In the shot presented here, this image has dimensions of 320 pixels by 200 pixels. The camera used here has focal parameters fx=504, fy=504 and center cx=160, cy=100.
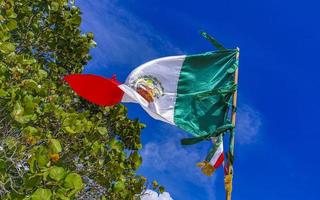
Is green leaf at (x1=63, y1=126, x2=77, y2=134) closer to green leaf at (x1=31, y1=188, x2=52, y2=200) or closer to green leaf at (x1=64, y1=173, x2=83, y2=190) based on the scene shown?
green leaf at (x1=64, y1=173, x2=83, y2=190)

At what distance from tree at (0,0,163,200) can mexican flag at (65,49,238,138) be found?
0.74 meters

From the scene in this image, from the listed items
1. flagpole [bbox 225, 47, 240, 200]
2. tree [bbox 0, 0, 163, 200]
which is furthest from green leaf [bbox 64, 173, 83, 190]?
flagpole [bbox 225, 47, 240, 200]

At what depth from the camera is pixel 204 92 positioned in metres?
9.23

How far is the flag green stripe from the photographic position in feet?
29.7

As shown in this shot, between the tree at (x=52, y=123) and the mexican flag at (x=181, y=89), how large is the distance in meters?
0.74

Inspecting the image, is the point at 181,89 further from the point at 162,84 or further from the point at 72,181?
the point at 72,181

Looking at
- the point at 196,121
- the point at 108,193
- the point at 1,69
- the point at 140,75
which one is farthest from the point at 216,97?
the point at 1,69

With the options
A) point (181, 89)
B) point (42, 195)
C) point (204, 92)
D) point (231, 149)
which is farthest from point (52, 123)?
point (42, 195)

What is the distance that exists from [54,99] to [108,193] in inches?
89.9

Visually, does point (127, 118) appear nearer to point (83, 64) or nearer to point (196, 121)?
point (83, 64)

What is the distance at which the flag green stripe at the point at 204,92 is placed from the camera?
905 centimetres

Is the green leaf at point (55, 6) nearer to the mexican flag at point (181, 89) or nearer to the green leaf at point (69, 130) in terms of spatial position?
the mexican flag at point (181, 89)

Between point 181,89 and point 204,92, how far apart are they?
488 millimetres

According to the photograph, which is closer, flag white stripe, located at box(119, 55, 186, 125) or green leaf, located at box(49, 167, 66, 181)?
green leaf, located at box(49, 167, 66, 181)
